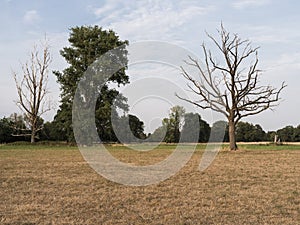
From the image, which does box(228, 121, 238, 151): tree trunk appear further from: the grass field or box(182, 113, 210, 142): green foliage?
the grass field

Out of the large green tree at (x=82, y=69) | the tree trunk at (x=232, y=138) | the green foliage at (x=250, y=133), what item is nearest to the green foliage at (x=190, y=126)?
the tree trunk at (x=232, y=138)

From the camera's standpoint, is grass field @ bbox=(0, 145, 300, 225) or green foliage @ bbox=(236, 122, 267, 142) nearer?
grass field @ bbox=(0, 145, 300, 225)

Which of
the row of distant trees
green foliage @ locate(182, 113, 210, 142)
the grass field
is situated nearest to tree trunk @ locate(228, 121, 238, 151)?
the row of distant trees

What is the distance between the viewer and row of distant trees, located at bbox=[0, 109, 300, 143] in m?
26.7

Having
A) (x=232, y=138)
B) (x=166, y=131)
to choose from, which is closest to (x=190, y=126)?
(x=166, y=131)

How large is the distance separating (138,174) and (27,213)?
588 cm

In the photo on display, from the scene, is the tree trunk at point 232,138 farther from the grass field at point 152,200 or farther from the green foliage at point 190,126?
the grass field at point 152,200

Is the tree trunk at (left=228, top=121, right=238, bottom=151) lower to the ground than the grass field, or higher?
higher

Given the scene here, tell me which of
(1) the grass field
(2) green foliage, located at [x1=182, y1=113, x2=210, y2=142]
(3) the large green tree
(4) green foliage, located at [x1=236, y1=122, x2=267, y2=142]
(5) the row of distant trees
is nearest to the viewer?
(1) the grass field

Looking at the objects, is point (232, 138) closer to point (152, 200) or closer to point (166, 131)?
point (166, 131)

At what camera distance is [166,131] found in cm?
3400

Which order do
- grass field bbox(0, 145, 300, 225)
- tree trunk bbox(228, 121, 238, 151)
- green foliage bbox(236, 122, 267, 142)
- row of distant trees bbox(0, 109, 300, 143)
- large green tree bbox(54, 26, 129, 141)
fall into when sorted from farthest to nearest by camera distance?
green foliage bbox(236, 122, 267, 142), large green tree bbox(54, 26, 129, 141), tree trunk bbox(228, 121, 238, 151), row of distant trees bbox(0, 109, 300, 143), grass field bbox(0, 145, 300, 225)

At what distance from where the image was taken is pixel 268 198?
7.66 metres

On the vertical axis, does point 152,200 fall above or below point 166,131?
below
